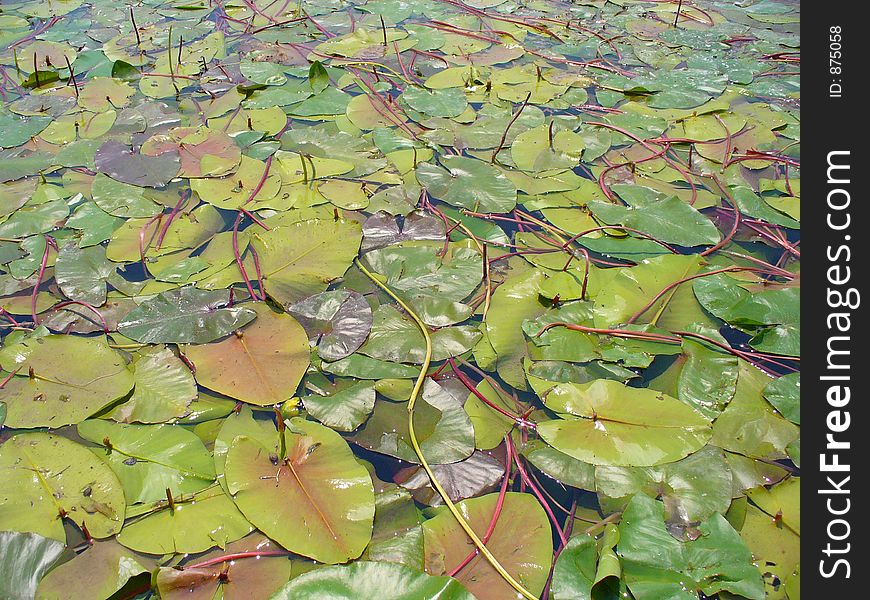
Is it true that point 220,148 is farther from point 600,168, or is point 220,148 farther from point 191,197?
point 600,168

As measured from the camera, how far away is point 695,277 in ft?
7.07

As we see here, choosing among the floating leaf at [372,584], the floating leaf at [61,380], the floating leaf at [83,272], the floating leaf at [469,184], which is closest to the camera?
the floating leaf at [372,584]

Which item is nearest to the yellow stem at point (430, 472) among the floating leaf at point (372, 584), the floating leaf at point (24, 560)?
the floating leaf at point (372, 584)

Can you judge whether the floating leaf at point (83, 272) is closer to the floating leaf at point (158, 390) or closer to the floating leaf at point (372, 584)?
the floating leaf at point (158, 390)

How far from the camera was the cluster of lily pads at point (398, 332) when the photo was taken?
147 centimetres

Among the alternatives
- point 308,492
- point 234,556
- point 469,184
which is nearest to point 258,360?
point 308,492

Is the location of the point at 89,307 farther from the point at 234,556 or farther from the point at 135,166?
the point at 234,556

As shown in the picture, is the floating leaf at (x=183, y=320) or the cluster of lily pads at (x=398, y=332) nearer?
the cluster of lily pads at (x=398, y=332)

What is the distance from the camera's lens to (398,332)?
1997 mm

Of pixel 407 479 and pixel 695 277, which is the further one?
pixel 695 277
